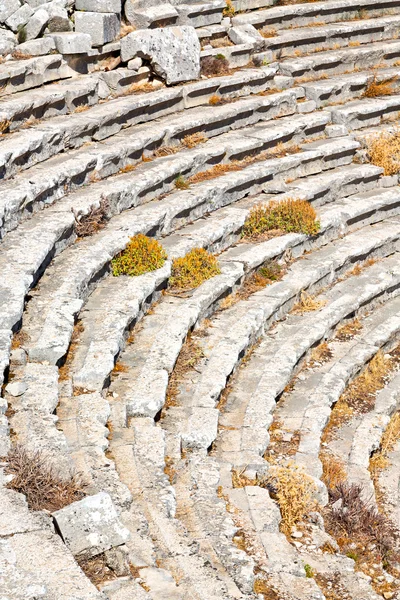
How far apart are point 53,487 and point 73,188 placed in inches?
279

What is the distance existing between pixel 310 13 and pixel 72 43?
22.0ft

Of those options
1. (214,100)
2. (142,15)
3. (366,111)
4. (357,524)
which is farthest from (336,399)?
(142,15)

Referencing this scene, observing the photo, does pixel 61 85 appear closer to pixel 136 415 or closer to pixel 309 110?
pixel 309 110

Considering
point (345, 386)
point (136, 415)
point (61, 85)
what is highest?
Answer: point (61, 85)

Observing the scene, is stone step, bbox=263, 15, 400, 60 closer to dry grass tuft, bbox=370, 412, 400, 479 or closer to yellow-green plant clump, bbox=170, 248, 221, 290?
yellow-green plant clump, bbox=170, 248, 221, 290

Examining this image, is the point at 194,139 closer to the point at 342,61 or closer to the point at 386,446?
the point at 342,61

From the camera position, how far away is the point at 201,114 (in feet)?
53.5

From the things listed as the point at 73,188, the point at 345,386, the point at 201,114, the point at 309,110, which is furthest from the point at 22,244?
the point at 309,110

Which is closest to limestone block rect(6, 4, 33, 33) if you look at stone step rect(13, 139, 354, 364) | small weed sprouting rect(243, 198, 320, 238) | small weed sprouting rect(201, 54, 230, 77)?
small weed sprouting rect(201, 54, 230, 77)

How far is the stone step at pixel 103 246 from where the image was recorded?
387 inches

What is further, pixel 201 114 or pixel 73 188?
pixel 201 114

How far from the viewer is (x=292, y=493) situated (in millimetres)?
8938

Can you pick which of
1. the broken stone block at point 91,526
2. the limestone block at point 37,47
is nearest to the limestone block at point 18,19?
the limestone block at point 37,47

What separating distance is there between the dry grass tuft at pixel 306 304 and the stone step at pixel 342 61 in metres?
6.77
